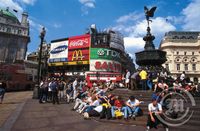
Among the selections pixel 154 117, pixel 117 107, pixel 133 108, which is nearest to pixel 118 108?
pixel 117 107

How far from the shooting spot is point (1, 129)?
6.53m

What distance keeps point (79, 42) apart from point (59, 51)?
25.4ft

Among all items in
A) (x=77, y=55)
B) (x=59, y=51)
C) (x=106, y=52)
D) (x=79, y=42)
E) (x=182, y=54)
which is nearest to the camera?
(x=106, y=52)

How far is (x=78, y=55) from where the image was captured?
55.1m

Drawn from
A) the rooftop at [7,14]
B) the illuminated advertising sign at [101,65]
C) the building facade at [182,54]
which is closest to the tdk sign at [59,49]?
the illuminated advertising sign at [101,65]

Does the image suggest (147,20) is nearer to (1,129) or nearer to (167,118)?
(167,118)

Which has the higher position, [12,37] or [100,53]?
[12,37]

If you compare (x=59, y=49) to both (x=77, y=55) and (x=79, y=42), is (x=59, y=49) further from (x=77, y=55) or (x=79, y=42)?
(x=79, y=42)

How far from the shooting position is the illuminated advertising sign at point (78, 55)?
Answer: 54.1m

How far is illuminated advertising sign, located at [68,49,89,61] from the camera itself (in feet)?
177

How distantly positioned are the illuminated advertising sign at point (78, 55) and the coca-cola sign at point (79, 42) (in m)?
1.18

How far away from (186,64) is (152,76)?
221ft

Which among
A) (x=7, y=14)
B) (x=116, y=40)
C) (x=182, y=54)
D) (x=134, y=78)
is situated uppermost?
(x=7, y=14)

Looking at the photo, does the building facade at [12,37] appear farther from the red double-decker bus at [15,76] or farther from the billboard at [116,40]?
the red double-decker bus at [15,76]
